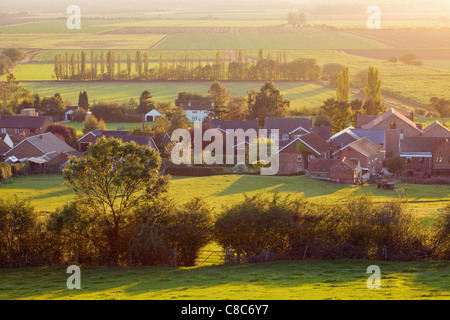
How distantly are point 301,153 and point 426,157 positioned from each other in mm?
11885

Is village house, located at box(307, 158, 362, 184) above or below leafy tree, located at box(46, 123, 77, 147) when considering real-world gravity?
below

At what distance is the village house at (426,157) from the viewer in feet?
182

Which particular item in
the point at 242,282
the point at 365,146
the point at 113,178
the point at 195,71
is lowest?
the point at 242,282

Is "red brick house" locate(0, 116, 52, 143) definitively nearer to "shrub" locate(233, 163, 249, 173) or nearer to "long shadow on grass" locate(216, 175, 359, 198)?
"shrub" locate(233, 163, 249, 173)

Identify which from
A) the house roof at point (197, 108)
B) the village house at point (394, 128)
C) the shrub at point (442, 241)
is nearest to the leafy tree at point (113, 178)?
the shrub at point (442, 241)

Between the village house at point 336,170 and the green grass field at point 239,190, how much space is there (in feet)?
3.87

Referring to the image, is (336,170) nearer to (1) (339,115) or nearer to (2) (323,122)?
(2) (323,122)

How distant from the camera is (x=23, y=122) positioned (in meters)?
74.8

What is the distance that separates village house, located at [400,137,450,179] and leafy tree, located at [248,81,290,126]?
25.3m

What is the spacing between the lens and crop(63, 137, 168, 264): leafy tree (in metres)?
26.6

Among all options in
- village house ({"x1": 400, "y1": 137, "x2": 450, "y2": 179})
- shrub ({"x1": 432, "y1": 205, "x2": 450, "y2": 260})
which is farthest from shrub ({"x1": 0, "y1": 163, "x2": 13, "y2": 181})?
shrub ({"x1": 432, "y1": 205, "x2": 450, "y2": 260})

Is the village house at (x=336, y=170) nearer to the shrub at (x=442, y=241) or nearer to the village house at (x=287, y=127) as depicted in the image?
the village house at (x=287, y=127)

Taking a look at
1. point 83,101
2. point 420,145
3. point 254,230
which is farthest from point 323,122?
point 254,230

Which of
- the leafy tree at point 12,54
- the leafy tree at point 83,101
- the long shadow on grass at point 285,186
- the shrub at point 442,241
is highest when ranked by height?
the leafy tree at point 12,54
